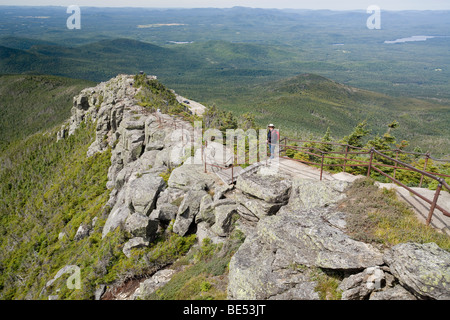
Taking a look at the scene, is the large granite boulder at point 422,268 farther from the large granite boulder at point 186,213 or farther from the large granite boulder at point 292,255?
the large granite boulder at point 186,213

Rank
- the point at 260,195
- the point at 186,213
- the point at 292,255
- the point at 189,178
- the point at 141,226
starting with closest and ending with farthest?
the point at 292,255
the point at 260,195
the point at 141,226
the point at 186,213
the point at 189,178

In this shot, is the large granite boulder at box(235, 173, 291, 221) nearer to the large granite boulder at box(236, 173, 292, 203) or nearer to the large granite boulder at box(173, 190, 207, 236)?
the large granite boulder at box(236, 173, 292, 203)

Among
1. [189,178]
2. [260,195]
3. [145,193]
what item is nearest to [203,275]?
[260,195]

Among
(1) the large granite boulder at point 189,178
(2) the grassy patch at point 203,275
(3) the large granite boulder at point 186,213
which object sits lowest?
(2) the grassy patch at point 203,275

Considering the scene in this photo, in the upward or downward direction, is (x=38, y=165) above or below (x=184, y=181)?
below

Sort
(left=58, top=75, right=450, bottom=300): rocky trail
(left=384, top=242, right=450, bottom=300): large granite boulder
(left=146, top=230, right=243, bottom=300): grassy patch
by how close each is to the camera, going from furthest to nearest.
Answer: (left=146, top=230, right=243, bottom=300): grassy patch
(left=58, top=75, right=450, bottom=300): rocky trail
(left=384, top=242, right=450, bottom=300): large granite boulder

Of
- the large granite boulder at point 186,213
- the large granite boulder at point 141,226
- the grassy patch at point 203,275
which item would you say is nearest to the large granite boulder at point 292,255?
the grassy patch at point 203,275

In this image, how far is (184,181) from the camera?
696 inches

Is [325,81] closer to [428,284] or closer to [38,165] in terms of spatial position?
[38,165]

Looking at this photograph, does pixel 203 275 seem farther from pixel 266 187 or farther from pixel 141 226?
pixel 141 226

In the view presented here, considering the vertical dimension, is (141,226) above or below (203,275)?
above

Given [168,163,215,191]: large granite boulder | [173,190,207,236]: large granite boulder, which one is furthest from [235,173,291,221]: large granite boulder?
[168,163,215,191]: large granite boulder
